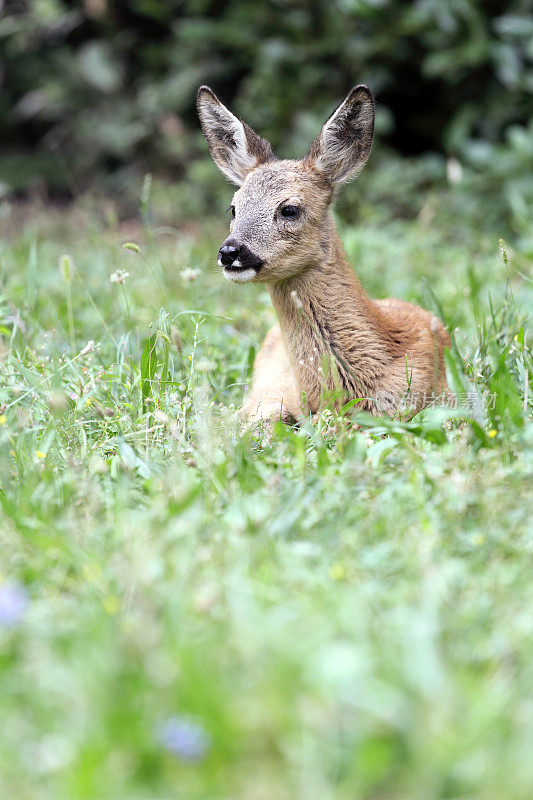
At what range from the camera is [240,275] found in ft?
12.2

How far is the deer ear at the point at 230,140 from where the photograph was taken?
4.28 meters

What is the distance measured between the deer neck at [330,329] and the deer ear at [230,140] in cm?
61

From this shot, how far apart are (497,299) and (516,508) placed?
9.29 feet

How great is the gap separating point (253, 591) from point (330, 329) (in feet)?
6.26

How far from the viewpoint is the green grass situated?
166cm

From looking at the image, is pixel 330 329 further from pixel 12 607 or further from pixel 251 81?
pixel 251 81

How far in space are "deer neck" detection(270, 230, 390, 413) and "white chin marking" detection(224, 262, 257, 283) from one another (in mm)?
205

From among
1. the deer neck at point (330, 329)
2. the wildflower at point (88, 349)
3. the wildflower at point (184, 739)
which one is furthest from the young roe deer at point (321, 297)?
the wildflower at point (184, 739)

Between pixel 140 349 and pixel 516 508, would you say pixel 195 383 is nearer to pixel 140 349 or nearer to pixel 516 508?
pixel 140 349

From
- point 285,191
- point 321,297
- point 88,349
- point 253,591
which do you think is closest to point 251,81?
point 285,191

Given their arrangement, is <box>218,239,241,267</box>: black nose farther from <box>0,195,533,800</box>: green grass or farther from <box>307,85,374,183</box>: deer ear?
<box>307,85,374,183</box>: deer ear

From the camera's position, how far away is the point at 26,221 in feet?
26.6

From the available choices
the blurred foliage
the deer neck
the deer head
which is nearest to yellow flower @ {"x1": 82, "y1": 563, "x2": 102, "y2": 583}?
the deer neck

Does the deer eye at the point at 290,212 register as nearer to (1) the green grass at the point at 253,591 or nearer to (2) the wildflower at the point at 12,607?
(1) the green grass at the point at 253,591
